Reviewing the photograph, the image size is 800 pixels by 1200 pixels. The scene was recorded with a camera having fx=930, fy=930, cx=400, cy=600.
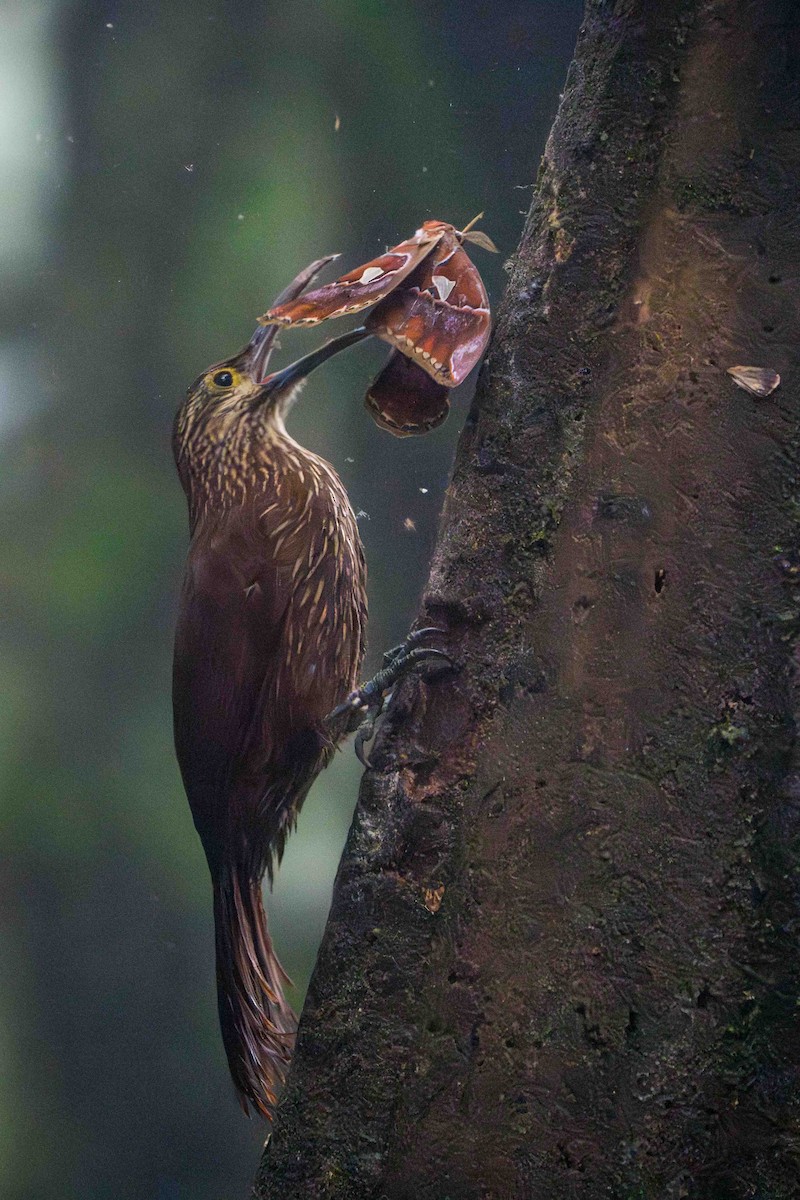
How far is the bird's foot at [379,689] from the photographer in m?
1.39

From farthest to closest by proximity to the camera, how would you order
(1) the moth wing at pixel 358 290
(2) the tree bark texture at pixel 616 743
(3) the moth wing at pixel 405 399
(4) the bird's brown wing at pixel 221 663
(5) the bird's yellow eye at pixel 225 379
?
(5) the bird's yellow eye at pixel 225 379 < (4) the bird's brown wing at pixel 221 663 < (3) the moth wing at pixel 405 399 < (1) the moth wing at pixel 358 290 < (2) the tree bark texture at pixel 616 743

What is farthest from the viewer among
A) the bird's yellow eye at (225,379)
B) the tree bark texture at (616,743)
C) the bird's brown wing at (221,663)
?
the bird's yellow eye at (225,379)

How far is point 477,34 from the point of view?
1713mm

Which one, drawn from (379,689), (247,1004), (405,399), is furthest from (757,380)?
(247,1004)

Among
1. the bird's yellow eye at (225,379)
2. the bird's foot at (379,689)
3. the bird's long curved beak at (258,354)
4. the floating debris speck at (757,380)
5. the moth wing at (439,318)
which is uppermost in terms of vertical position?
the moth wing at (439,318)

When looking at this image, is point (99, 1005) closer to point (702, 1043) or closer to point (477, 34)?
point (702, 1043)

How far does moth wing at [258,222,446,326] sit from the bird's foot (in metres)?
0.48

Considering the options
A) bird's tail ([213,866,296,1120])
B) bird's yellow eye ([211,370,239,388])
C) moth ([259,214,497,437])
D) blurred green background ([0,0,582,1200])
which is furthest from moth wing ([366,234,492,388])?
bird's tail ([213,866,296,1120])

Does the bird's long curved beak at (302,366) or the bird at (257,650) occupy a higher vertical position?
the bird's long curved beak at (302,366)

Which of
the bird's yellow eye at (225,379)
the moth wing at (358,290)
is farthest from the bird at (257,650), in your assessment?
the moth wing at (358,290)

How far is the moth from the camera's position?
1325 millimetres

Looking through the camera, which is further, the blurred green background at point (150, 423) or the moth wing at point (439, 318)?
the blurred green background at point (150, 423)

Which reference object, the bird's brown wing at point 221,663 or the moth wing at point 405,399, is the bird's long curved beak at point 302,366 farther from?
the bird's brown wing at point 221,663

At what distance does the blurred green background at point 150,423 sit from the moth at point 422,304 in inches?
9.1
